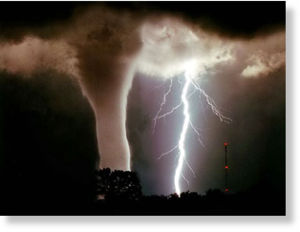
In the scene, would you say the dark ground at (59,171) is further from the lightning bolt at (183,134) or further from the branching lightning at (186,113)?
the branching lightning at (186,113)

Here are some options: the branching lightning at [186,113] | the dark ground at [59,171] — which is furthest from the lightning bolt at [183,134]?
the dark ground at [59,171]

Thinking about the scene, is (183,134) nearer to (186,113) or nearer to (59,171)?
(186,113)

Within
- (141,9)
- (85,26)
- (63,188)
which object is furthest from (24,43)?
(63,188)

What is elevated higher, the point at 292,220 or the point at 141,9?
the point at 141,9

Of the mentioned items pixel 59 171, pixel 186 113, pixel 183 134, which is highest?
pixel 186 113

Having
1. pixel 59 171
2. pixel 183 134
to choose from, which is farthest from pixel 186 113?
pixel 59 171

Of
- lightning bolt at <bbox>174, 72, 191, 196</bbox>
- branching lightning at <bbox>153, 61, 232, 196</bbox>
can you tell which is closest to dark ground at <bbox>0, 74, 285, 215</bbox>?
lightning bolt at <bbox>174, 72, 191, 196</bbox>

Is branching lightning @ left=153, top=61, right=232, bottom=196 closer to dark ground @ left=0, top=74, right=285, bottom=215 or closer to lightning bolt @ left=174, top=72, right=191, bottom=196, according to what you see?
lightning bolt @ left=174, top=72, right=191, bottom=196

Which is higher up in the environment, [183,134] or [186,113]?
[186,113]

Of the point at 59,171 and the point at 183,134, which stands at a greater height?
the point at 183,134

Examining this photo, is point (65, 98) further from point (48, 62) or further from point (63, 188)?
point (63, 188)

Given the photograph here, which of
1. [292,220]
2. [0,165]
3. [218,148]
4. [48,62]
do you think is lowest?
[292,220]
